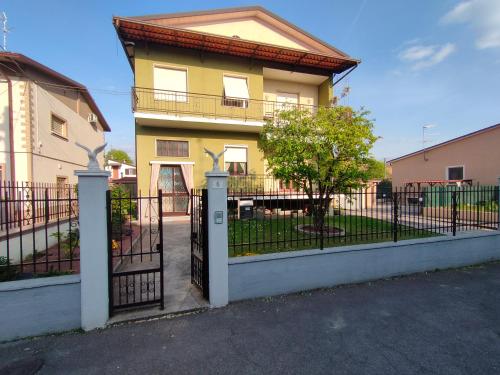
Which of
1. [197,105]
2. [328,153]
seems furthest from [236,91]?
[328,153]

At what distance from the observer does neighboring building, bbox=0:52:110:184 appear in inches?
359

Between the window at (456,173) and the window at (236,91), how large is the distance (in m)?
14.8

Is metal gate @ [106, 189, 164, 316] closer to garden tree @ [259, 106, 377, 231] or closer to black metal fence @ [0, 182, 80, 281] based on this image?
black metal fence @ [0, 182, 80, 281]

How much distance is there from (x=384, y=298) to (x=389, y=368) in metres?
1.91

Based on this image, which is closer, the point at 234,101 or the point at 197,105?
the point at 197,105

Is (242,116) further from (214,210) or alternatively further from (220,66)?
(214,210)

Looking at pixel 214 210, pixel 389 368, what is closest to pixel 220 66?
pixel 214 210

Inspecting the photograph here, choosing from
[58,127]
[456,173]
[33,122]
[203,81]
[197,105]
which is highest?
[203,81]

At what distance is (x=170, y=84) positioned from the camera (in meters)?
11.9

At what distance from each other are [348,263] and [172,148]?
32.8ft

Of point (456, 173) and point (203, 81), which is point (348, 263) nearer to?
point (203, 81)

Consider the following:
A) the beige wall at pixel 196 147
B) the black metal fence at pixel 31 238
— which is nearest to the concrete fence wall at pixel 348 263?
the black metal fence at pixel 31 238

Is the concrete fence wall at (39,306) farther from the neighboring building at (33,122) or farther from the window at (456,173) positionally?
the window at (456,173)

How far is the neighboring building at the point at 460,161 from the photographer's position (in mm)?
14445
